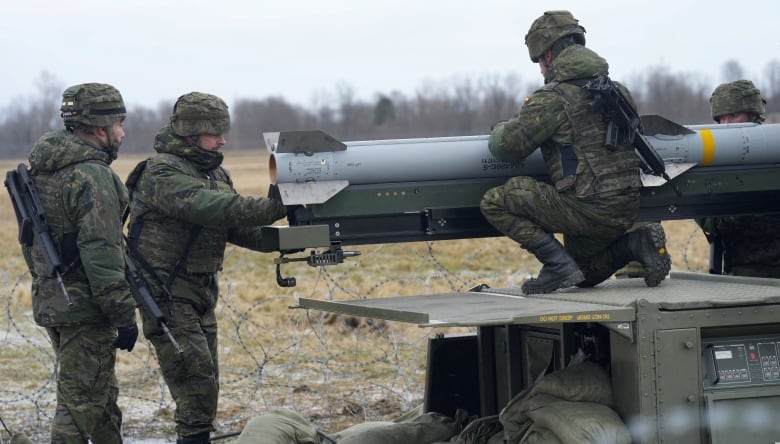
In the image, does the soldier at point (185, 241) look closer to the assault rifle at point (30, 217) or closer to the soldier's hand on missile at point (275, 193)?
the soldier's hand on missile at point (275, 193)

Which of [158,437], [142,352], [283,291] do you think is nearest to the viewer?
[158,437]

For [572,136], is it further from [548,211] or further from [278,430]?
[278,430]


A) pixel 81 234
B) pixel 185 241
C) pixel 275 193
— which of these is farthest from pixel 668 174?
pixel 81 234

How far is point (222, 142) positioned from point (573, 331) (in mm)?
2245

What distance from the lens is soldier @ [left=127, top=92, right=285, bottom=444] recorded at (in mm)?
5926

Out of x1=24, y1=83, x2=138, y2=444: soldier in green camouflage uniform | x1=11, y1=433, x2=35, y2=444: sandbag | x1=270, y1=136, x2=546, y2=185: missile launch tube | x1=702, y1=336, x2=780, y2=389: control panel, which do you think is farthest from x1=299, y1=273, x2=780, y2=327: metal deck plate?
x1=11, y1=433, x2=35, y2=444: sandbag

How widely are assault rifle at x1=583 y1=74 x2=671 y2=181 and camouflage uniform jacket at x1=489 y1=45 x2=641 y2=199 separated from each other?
0.21 feet

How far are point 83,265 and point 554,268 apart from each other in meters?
2.41

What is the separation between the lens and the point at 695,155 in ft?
20.0

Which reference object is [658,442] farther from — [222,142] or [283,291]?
[283,291]

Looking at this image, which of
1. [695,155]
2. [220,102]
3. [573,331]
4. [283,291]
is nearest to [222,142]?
[220,102]

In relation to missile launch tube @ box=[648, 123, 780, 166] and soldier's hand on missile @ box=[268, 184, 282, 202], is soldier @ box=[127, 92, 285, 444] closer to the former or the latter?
soldier's hand on missile @ box=[268, 184, 282, 202]

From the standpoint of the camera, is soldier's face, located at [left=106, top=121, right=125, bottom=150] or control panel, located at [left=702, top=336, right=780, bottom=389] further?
soldier's face, located at [left=106, top=121, right=125, bottom=150]

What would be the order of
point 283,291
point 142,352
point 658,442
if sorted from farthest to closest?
point 283,291 → point 142,352 → point 658,442
